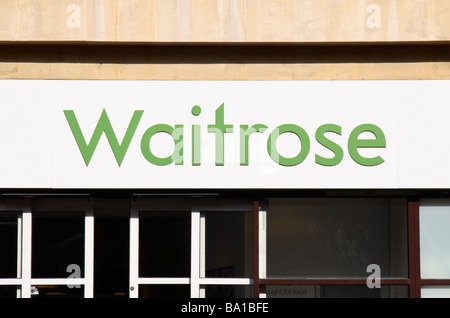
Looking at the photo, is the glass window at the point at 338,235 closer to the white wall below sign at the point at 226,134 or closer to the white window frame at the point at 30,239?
the white wall below sign at the point at 226,134

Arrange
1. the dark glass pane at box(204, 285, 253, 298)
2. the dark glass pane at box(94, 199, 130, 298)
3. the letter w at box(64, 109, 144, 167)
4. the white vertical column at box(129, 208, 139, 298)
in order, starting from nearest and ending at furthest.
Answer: the letter w at box(64, 109, 144, 167) < the dark glass pane at box(204, 285, 253, 298) < the white vertical column at box(129, 208, 139, 298) < the dark glass pane at box(94, 199, 130, 298)

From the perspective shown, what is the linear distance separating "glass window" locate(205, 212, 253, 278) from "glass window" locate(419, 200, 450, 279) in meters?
2.27

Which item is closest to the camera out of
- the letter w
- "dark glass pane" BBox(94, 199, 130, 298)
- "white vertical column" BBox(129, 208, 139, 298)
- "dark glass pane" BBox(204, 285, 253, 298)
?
the letter w

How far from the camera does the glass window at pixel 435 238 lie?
12.8 meters

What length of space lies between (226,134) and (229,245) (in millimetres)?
1460

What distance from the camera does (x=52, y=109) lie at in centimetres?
1269

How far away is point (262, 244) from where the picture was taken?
504 inches

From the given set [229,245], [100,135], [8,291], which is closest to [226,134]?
[229,245]

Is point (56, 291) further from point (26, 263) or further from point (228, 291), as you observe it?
point (228, 291)

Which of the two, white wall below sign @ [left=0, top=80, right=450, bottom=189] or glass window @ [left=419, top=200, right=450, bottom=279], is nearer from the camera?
white wall below sign @ [left=0, top=80, right=450, bottom=189]

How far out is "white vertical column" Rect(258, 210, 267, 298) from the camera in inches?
501
